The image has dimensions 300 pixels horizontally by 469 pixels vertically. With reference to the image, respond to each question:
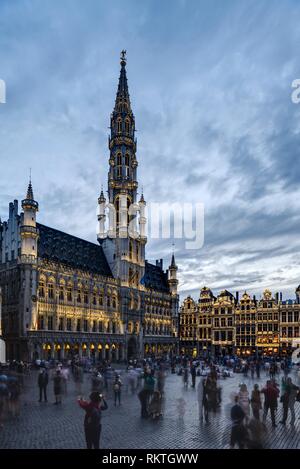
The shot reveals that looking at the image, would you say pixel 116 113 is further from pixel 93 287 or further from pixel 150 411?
pixel 150 411

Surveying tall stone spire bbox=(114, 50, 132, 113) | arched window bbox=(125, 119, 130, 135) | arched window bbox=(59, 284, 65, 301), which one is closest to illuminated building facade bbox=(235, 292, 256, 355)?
arched window bbox=(125, 119, 130, 135)

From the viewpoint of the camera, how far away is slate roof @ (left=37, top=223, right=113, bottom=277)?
241 feet

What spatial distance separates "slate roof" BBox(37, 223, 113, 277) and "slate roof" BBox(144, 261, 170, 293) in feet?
53.0

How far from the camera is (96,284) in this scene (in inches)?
3157

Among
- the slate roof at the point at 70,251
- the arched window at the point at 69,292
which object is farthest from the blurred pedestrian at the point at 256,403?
the arched window at the point at 69,292

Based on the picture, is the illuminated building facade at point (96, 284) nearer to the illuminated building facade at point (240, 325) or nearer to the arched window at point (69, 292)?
the arched window at point (69, 292)

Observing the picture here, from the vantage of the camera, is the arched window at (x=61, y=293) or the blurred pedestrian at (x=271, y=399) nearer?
the blurred pedestrian at (x=271, y=399)

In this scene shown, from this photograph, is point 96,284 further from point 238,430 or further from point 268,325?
point 238,430

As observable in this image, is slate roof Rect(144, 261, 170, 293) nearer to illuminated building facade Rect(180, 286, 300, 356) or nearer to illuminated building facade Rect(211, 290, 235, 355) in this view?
illuminated building facade Rect(180, 286, 300, 356)

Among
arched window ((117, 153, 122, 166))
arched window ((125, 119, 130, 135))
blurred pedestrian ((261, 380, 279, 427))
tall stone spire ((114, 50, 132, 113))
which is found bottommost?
blurred pedestrian ((261, 380, 279, 427))

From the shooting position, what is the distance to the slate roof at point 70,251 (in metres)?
73.6

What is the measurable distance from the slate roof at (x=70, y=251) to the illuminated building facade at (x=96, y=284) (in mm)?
206

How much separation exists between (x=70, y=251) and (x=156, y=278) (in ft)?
111

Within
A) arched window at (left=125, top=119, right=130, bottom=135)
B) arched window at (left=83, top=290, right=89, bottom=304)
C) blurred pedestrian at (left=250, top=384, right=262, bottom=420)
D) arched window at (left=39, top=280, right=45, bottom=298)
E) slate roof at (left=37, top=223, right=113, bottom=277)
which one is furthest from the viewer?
arched window at (left=125, top=119, right=130, bottom=135)
